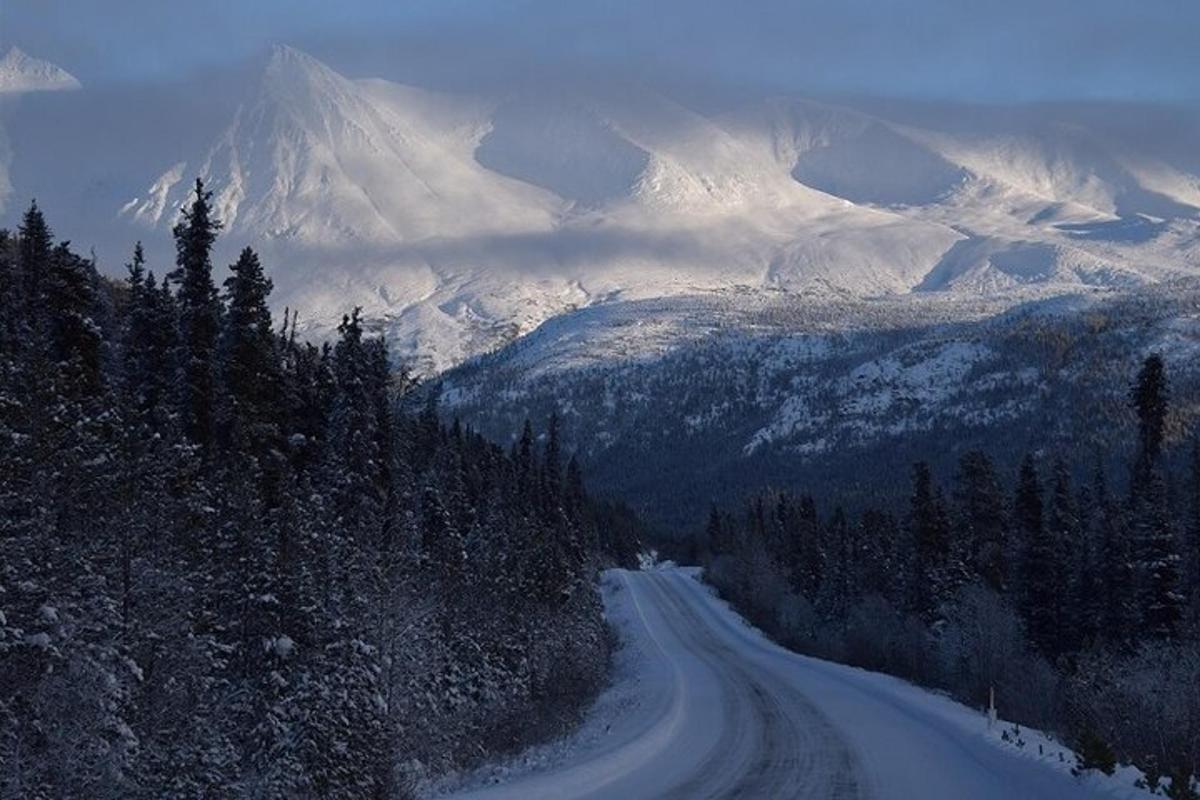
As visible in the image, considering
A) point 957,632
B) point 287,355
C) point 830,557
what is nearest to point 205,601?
point 287,355

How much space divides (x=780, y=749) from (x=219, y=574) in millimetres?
11073

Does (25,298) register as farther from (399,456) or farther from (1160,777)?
(1160,777)

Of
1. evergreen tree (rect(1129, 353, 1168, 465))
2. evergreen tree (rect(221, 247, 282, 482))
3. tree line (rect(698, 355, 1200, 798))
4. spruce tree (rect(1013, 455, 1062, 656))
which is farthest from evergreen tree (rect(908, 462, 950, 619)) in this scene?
evergreen tree (rect(221, 247, 282, 482))

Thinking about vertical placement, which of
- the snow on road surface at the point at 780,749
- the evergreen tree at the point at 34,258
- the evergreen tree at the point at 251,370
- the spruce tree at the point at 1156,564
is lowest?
the snow on road surface at the point at 780,749

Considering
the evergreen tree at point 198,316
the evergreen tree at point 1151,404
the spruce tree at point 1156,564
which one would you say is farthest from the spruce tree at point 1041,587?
the evergreen tree at point 198,316

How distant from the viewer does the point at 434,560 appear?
37406 mm

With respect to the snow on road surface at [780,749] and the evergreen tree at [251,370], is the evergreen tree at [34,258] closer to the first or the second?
the evergreen tree at [251,370]

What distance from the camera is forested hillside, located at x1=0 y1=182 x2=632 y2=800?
51.8 ft

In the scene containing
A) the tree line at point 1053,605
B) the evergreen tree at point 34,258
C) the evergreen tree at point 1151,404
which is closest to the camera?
the tree line at point 1053,605

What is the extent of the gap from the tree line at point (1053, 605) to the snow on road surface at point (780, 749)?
2290mm

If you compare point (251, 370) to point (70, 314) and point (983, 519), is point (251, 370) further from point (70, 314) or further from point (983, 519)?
point (983, 519)

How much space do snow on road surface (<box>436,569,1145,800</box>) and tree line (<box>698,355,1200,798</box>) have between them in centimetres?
229

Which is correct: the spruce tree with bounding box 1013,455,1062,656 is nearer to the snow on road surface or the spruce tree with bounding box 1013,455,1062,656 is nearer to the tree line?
the tree line

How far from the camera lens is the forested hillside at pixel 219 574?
15.8m
